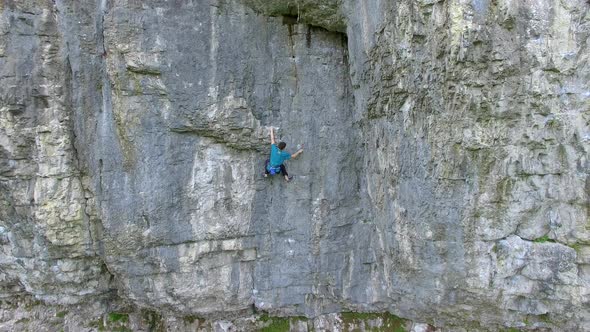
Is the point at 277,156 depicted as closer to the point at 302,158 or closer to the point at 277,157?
the point at 277,157

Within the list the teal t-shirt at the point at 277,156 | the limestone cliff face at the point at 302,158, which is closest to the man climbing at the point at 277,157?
the teal t-shirt at the point at 277,156

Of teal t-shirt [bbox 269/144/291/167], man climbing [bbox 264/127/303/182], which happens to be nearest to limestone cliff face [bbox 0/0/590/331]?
man climbing [bbox 264/127/303/182]

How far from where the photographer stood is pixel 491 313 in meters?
7.36

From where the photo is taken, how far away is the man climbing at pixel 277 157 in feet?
26.3

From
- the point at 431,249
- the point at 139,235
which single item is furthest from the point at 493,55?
the point at 139,235

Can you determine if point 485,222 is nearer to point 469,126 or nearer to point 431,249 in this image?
point 431,249

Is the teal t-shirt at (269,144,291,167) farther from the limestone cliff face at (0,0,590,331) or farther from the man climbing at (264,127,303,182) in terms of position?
the limestone cliff face at (0,0,590,331)

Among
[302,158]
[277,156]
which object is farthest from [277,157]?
[302,158]

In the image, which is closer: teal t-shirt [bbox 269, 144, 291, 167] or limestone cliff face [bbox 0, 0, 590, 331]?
limestone cliff face [bbox 0, 0, 590, 331]

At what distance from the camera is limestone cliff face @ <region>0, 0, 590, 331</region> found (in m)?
5.97

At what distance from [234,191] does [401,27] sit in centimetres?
482

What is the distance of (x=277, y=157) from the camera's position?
802cm

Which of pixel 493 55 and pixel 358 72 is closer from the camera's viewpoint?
pixel 493 55

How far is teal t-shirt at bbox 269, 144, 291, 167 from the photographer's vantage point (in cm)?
801
